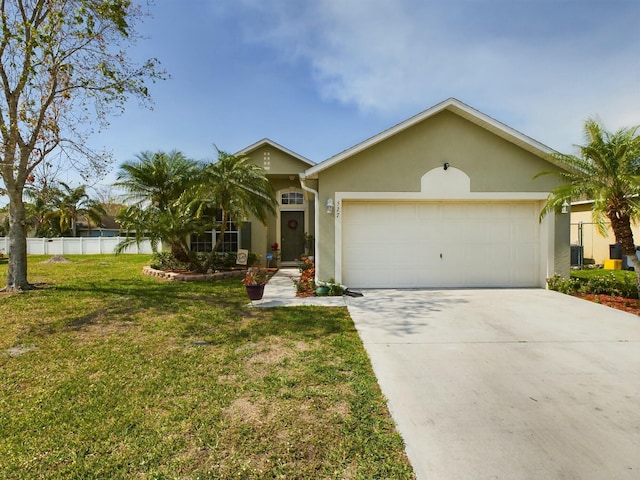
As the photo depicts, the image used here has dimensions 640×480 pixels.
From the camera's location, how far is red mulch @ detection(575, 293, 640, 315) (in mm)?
7052

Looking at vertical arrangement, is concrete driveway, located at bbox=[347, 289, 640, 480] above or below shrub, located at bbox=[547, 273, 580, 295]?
below

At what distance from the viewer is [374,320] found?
6.37m

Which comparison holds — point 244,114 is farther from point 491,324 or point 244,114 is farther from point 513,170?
point 491,324

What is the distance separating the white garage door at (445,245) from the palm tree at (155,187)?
614 centimetres

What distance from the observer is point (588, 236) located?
1589 cm

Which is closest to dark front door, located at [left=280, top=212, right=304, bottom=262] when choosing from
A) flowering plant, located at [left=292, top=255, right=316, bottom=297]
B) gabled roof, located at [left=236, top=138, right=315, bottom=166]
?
gabled roof, located at [left=236, top=138, right=315, bottom=166]

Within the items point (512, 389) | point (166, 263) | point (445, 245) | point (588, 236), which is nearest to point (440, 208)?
point (445, 245)

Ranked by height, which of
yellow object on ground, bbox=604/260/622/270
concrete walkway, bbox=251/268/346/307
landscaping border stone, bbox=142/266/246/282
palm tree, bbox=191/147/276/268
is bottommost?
concrete walkway, bbox=251/268/346/307

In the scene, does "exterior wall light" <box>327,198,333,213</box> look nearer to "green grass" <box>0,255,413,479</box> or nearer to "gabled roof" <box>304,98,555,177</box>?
"gabled roof" <box>304,98,555,177</box>

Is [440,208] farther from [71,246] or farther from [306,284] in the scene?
[71,246]

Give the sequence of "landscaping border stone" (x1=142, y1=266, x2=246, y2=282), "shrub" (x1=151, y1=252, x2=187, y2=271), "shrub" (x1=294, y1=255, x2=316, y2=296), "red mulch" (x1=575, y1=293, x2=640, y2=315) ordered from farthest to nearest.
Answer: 1. "shrub" (x1=151, y1=252, x2=187, y2=271)
2. "landscaping border stone" (x1=142, y1=266, x2=246, y2=282)
3. "shrub" (x1=294, y1=255, x2=316, y2=296)
4. "red mulch" (x1=575, y1=293, x2=640, y2=315)

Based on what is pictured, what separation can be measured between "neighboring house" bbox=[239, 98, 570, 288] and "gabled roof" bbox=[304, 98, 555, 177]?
0.09 feet

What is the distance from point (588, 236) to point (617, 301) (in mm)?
10288

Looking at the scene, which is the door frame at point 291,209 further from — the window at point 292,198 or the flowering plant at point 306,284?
the flowering plant at point 306,284
